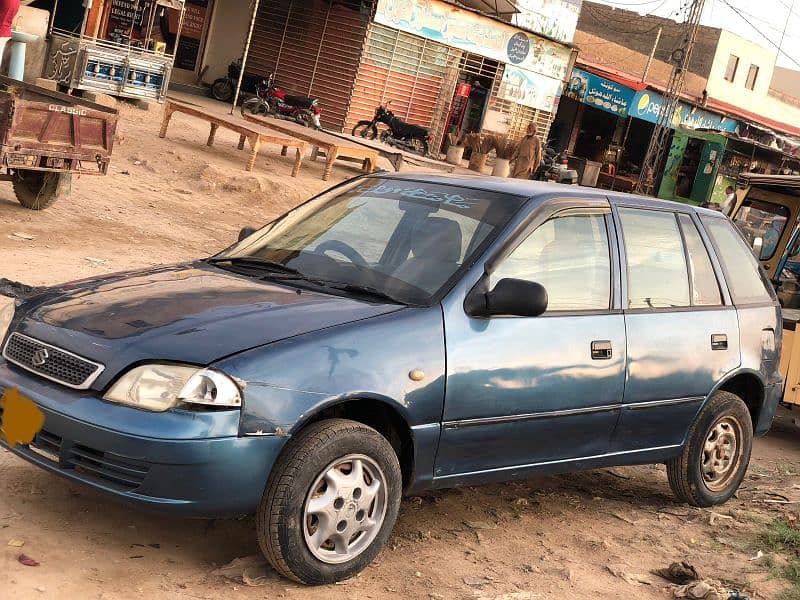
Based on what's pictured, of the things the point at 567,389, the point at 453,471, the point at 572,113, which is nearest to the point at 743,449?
the point at 567,389

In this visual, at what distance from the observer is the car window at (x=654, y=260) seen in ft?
17.8

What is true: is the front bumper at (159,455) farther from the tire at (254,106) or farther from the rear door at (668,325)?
the tire at (254,106)

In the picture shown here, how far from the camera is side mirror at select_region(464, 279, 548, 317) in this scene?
447 centimetres

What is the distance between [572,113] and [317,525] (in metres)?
37.2

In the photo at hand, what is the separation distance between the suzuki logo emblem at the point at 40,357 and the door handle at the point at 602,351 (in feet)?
7.73

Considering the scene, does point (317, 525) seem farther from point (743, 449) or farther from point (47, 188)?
point (47, 188)

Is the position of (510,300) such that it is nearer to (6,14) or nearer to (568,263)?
(568,263)

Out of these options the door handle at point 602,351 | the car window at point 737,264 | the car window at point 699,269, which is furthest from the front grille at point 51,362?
the car window at point 737,264

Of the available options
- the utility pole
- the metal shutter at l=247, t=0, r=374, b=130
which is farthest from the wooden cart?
the utility pole

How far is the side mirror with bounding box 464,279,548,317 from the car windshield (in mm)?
152

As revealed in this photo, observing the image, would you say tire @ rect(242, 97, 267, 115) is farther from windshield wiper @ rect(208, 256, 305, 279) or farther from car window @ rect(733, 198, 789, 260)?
windshield wiper @ rect(208, 256, 305, 279)

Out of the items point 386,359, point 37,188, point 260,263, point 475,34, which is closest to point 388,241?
point 260,263

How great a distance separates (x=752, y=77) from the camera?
49.1 meters

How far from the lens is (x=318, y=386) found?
397 cm
